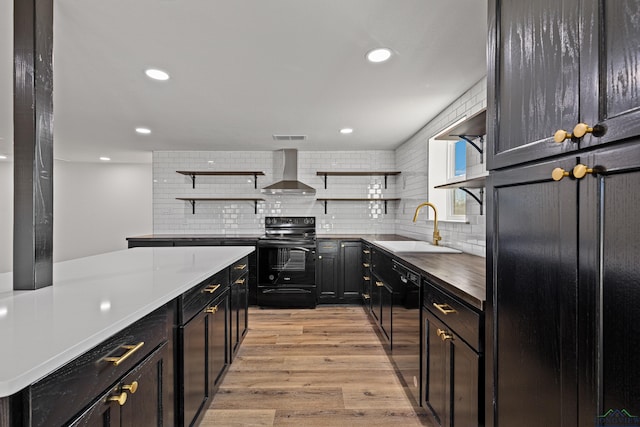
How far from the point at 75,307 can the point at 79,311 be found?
0.06 meters

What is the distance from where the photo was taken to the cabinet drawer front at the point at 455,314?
1.20m

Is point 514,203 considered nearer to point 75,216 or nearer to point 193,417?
point 193,417

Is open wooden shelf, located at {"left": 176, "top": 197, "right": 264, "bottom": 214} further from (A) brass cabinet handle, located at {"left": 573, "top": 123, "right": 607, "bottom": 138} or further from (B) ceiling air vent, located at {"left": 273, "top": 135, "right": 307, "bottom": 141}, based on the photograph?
(A) brass cabinet handle, located at {"left": 573, "top": 123, "right": 607, "bottom": 138}

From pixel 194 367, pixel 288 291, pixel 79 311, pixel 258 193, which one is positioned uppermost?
pixel 258 193

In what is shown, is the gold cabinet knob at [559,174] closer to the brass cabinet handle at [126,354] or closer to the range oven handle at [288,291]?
the brass cabinet handle at [126,354]

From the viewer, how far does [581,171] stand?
0.69 m

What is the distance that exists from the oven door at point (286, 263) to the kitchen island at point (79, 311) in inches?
87.6

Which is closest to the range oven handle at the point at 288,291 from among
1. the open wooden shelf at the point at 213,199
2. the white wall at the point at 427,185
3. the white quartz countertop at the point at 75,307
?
the open wooden shelf at the point at 213,199

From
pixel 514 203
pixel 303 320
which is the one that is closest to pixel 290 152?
pixel 303 320

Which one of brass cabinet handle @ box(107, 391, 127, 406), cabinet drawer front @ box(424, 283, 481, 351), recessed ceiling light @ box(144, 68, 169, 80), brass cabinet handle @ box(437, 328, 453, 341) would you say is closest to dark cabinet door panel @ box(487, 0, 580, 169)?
cabinet drawer front @ box(424, 283, 481, 351)

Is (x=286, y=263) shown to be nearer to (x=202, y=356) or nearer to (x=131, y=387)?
(x=202, y=356)

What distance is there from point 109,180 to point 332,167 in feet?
16.4

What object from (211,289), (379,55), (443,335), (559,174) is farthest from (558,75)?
(211,289)

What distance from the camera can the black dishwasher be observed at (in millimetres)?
1862
